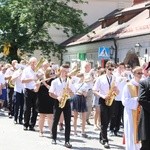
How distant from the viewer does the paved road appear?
1092 cm

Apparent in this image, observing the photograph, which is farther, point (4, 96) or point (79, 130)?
point (4, 96)

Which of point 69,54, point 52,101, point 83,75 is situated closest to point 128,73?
point 83,75

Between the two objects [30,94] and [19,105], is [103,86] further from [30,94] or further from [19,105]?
[19,105]

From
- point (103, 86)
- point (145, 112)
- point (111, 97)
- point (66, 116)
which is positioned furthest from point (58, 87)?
point (145, 112)

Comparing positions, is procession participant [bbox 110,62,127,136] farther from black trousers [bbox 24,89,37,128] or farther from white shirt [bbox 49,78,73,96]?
white shirt [bbox 49,78,73,96]

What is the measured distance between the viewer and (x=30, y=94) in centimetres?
1381

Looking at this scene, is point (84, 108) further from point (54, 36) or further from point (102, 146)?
point (54, 36)

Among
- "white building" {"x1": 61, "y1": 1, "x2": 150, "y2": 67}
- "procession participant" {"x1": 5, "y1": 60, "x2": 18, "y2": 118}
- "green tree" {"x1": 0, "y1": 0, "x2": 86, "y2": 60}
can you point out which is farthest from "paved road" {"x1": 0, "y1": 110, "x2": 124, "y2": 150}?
"green tree" {"x1": 0, "y1": 0, "x2": 86, "y2": 60}

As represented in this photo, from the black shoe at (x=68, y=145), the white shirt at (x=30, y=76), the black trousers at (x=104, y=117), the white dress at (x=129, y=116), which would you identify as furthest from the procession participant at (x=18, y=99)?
the white dress at (x=129, y=116)

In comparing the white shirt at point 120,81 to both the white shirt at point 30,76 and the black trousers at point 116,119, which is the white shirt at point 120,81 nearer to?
the black trousers at point 116,119

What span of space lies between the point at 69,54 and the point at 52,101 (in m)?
30.3

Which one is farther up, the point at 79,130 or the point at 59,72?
the point at 59,72

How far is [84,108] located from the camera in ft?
43.1

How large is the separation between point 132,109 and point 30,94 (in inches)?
206
